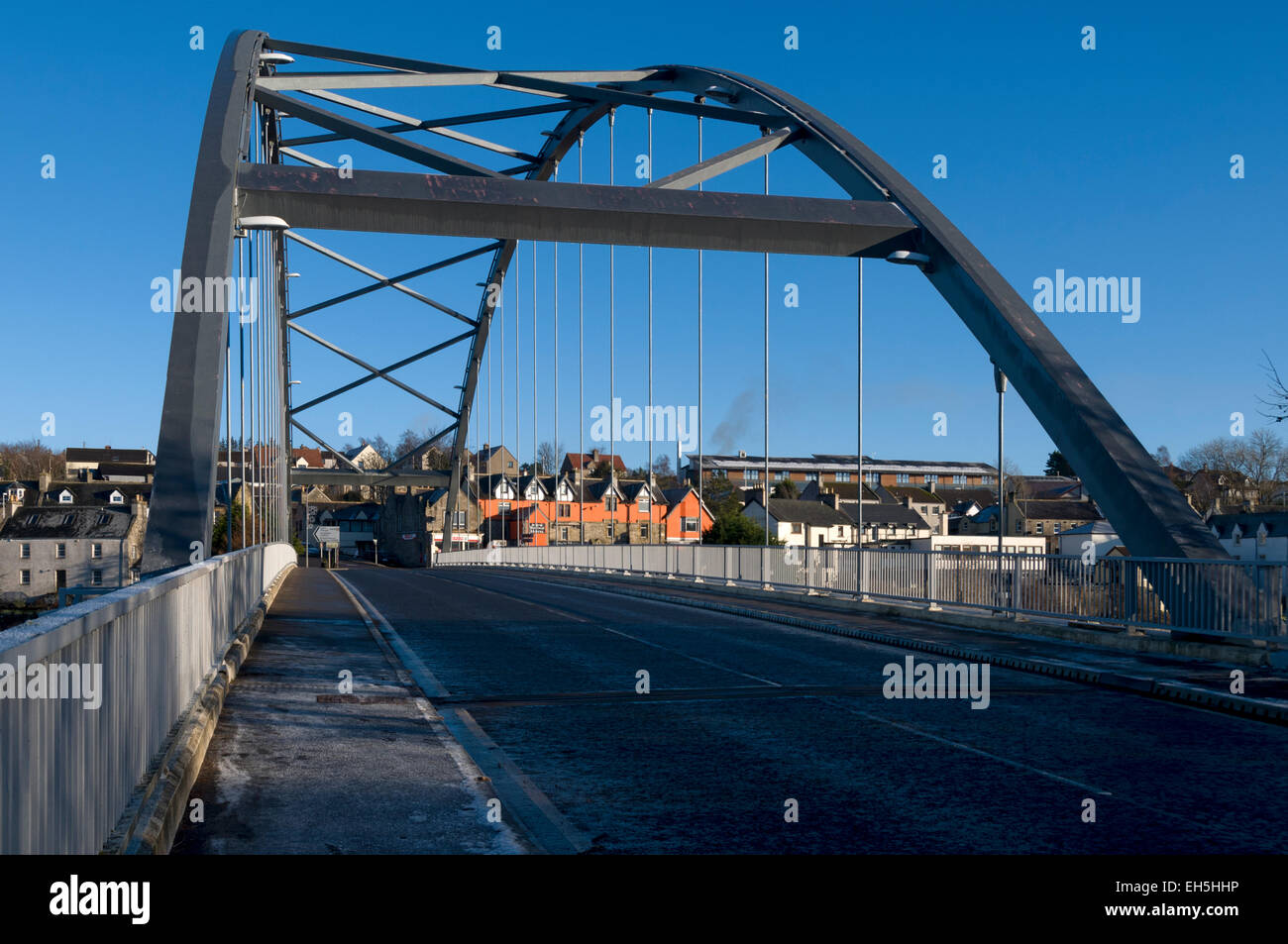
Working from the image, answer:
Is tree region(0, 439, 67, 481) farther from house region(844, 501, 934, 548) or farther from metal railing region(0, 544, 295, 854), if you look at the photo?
metal railing region(0, 544, 295, 854)

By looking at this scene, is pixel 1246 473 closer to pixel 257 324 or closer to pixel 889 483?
pixel 257 324

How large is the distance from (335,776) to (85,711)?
10.1 ft

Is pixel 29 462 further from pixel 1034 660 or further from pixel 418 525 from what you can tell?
pixel 1034 660

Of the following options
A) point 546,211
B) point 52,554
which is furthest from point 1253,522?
point 52,554

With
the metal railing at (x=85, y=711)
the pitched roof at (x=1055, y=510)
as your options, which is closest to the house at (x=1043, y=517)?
the pitched roof at (x=1055, y=510)

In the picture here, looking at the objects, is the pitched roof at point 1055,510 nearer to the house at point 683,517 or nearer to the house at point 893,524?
the house at point 893,524

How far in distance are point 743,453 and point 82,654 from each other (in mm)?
180900

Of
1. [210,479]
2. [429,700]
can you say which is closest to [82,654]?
[429,700]

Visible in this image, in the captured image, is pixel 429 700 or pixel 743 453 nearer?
pixel 429 700

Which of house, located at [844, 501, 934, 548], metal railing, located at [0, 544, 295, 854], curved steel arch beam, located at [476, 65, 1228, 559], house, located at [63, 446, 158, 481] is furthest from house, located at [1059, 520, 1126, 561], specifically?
house, located at [63, 446, 158, 481]

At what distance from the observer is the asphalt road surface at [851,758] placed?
6199 millimetres

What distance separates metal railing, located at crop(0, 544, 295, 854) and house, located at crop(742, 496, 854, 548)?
309 feet

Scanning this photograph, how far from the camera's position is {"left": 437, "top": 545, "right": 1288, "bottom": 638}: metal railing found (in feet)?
46.9
